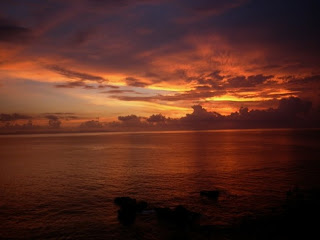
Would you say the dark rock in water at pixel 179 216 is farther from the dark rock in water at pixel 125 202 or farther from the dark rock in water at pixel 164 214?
the dark rock in water at pixel 125 202

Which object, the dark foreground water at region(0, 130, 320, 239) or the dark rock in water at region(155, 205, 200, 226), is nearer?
the dark foreground water at region(0, 130, 320, 239)

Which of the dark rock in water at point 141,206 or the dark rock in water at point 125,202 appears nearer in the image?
the dark rock in water at point 141,206

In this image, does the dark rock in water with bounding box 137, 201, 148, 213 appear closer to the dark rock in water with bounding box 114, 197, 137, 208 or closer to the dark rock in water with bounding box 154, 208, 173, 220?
the dark rock in water with bounding box 114, 197, 137, 208

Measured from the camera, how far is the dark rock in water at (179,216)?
29.2 m

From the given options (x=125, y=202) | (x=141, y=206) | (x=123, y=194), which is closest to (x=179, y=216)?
(x=141, y=206)

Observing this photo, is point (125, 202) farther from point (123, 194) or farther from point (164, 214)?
point (123, 194)

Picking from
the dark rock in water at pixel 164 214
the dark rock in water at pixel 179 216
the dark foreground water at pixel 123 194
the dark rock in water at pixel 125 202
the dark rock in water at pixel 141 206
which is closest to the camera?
the dark foreground water at pixel 123 194

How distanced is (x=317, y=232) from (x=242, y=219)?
8.12m

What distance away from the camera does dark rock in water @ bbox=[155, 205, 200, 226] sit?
29203 millimetres

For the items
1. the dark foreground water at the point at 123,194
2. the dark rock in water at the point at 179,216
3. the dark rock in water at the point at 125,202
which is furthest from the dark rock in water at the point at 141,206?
the dark rock in water at the point at 179,216

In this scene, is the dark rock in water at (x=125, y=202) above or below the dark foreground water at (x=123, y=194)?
above

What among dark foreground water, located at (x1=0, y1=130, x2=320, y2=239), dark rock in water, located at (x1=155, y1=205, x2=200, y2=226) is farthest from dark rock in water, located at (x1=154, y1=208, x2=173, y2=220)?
dark foreground water, located at (x1=0, y1=130, x2=320, y2=239)

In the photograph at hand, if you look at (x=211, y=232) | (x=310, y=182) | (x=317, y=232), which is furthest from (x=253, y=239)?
(x=310, y=182)

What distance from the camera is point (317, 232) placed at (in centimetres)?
2433
